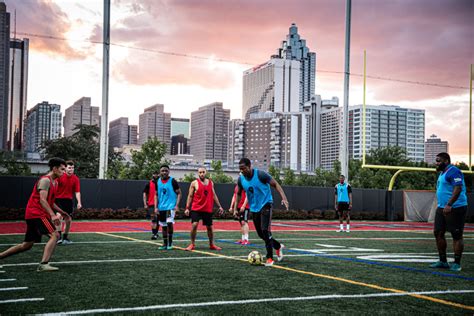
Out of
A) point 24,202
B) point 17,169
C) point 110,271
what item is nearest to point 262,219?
point 110,271

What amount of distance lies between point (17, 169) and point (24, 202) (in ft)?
155

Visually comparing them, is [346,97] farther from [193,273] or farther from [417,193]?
[193,273]

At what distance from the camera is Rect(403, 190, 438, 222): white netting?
34.7 meters

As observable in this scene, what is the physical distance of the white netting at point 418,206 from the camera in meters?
34.7

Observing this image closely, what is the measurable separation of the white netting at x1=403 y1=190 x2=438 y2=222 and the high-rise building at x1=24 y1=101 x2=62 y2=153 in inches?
6503

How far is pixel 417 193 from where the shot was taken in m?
35.2

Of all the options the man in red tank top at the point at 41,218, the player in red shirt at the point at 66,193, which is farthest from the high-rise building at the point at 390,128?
the man in red tank top at the point at 41,218

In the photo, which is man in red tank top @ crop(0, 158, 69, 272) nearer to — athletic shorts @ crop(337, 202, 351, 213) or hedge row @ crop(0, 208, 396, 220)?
athletic shorts @ crop(337, 202, 351, 213)

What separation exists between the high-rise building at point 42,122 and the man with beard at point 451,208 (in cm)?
18437

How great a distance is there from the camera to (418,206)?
34.9 m

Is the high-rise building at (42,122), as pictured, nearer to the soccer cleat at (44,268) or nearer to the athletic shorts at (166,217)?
the athletic shorts at (166,217)

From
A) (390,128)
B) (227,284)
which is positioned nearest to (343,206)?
(227,284)

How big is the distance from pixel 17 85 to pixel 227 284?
17846 cm

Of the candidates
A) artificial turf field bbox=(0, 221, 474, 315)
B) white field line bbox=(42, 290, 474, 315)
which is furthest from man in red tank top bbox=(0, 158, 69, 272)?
white field line bbox=(42, 290, 474, 315)
